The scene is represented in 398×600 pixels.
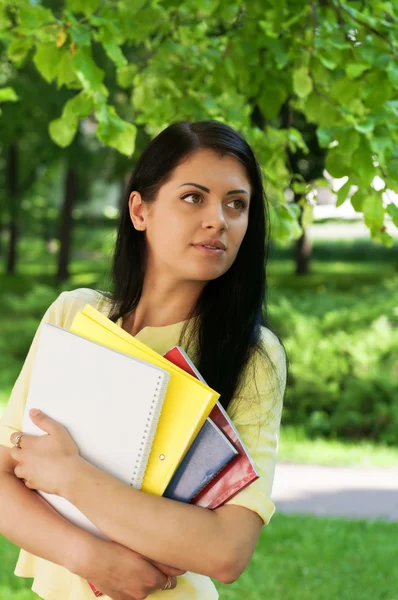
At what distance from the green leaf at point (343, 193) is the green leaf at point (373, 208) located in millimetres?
61

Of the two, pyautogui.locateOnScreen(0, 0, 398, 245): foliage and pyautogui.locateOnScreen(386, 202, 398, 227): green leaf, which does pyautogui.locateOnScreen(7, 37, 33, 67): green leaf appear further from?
pyautogui.locateOnScreen(386, 202, 398, 227): green leaf

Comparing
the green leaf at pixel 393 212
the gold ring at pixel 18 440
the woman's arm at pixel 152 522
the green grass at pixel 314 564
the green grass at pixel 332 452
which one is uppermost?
the green leaf at pixel 393 212

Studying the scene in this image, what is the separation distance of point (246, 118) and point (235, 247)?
207 cm

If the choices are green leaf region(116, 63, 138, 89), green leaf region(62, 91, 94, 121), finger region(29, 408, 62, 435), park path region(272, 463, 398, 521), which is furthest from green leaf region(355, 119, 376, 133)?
park path region(272, 463, 398, 521)

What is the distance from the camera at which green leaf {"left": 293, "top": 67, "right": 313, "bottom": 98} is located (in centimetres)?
290

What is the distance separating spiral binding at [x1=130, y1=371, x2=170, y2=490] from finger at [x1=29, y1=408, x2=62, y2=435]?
0.17 m

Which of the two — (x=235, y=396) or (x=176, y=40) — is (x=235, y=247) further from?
(x=176, y=40)

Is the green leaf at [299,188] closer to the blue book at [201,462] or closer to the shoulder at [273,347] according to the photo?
the shoulder at [273,347]

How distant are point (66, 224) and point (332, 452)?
1021 cm

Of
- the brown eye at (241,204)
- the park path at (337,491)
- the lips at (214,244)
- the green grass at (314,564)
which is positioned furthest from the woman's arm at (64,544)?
the park path at (337,491)

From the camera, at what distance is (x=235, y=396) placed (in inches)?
68.7

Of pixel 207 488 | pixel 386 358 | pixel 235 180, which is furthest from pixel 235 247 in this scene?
pixel 386 358

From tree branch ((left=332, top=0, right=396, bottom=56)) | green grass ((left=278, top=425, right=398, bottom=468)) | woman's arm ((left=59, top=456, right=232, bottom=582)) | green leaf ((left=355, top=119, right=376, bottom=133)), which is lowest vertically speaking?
green grass ((left=278, top=425, right=398, bottom=468))

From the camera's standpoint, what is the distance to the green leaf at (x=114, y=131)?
2.76 metres
